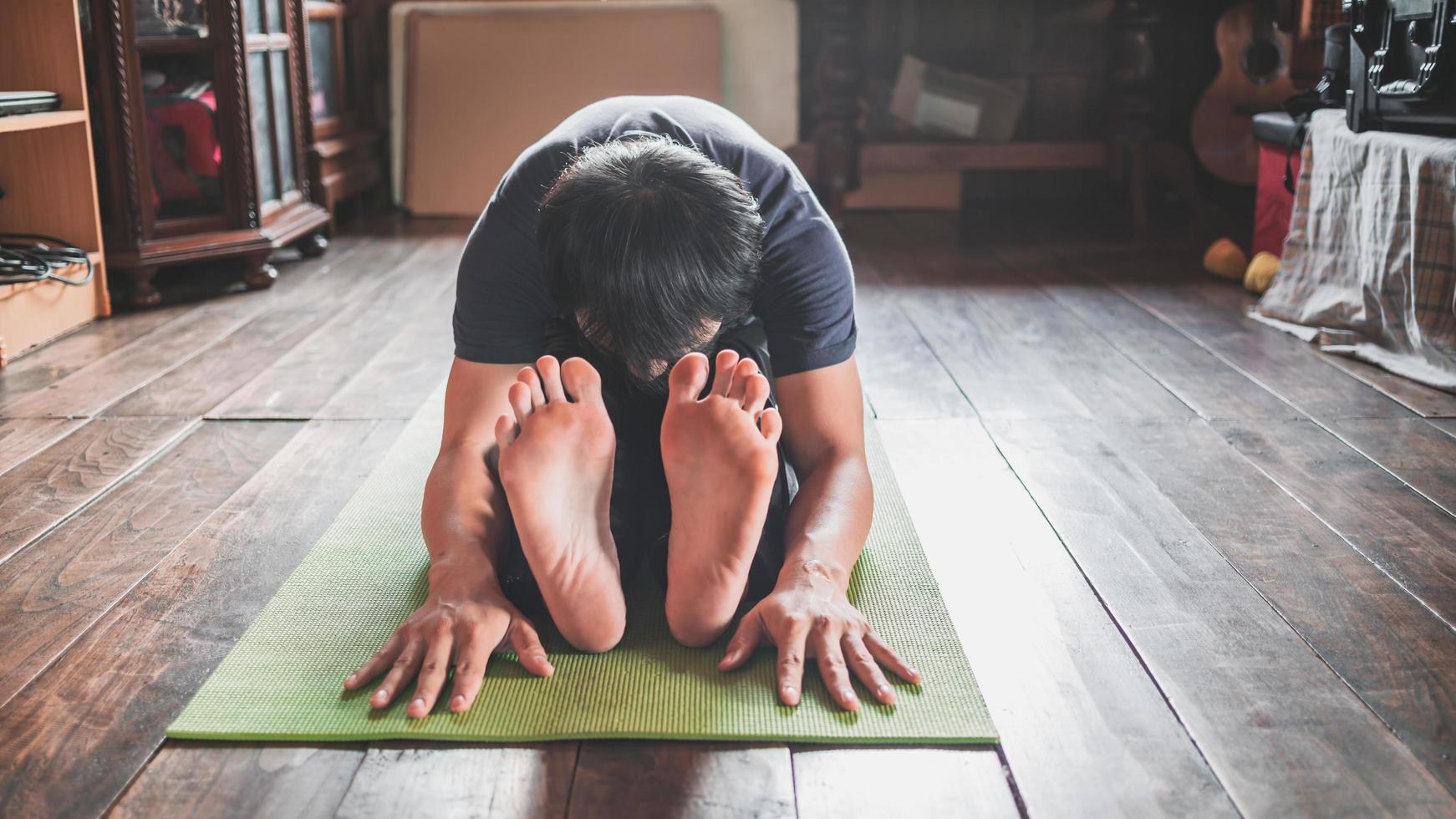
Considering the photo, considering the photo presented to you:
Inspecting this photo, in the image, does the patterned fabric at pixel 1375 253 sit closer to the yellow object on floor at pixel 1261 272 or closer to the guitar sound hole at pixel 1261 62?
the yellow object on floor at pixel 1261 272

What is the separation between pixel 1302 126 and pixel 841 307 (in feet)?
5.04

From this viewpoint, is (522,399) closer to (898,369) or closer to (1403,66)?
(898,369)

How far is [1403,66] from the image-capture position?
6.18 ft

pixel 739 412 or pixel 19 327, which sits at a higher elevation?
pixel 739 412

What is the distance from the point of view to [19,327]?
2.00 meters

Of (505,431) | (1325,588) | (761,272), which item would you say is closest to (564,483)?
(505,431)

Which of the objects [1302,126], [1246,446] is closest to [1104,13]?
[1302,126]

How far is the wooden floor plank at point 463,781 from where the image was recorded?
31.6 inches

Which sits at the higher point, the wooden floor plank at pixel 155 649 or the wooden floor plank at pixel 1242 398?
the wooden floor plank at pixel 1242 398

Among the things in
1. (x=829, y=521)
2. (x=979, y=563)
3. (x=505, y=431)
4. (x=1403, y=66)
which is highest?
(x=1403, y=66)

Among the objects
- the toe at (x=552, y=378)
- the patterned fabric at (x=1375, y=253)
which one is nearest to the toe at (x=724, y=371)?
the toe at (x=552, y=378)

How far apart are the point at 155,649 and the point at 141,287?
5.02 feet

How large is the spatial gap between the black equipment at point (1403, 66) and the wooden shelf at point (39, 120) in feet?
7.00

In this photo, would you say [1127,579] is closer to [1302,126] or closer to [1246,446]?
[1246,446]
